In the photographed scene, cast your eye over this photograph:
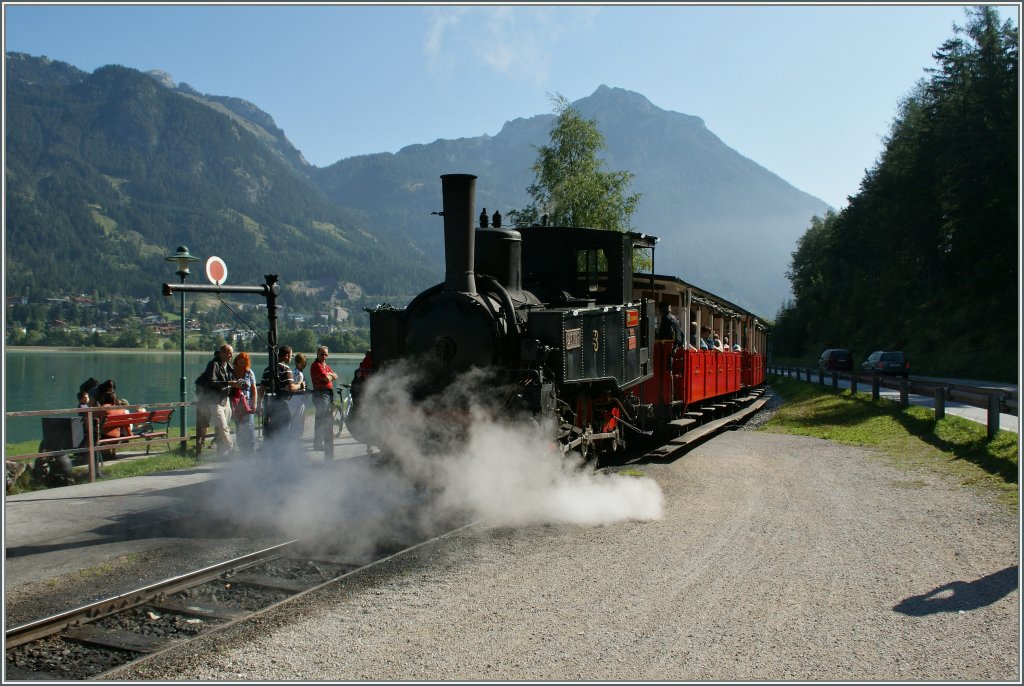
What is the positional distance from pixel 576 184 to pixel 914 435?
62.4 feet

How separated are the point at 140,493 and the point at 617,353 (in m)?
6.13

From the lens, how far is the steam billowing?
8.11 metres

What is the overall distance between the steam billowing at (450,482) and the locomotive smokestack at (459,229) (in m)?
1.10

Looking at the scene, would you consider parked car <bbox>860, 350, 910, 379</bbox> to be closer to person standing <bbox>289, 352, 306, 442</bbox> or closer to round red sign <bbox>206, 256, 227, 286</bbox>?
person standing <bbox>289, 352, 306, 442</bbox>

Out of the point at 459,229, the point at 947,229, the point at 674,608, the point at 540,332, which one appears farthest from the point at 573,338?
the point at 947,229

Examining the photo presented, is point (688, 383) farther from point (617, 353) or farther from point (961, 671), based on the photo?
point (961, 671)

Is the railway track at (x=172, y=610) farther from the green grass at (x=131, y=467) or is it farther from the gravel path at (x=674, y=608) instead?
the green grass at (x=131, y=467)

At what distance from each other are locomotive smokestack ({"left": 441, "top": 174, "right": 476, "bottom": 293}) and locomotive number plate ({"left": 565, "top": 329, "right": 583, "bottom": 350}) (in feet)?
3.86

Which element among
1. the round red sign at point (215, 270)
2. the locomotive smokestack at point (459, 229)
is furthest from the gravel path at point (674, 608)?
the round red sign at point (215, 270)

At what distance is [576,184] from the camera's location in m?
31.0

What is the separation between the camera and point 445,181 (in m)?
8.48

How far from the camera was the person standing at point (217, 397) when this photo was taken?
38.8ft

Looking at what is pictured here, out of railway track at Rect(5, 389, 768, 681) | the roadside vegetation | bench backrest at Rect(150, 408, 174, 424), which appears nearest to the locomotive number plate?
railway track at Rect(5, 389, 768, 681)

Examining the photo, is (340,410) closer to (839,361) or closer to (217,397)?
(217,397)
